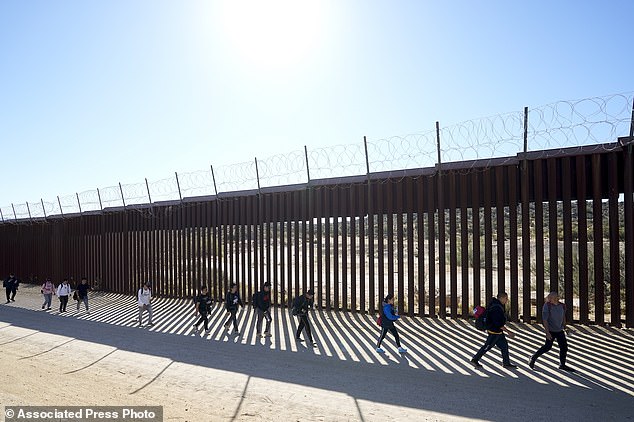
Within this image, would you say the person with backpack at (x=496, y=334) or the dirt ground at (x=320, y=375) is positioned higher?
the person with backpack at (x=496, y=334)

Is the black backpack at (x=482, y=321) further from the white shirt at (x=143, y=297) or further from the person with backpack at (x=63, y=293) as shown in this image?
the person with backpack at (x=63, y=293)

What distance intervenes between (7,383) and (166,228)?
45.7ft

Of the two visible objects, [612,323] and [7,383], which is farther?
[612,323]

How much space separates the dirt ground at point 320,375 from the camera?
287 inches

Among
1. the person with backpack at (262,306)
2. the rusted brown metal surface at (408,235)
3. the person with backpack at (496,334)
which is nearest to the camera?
the person with backpack at (496,334)

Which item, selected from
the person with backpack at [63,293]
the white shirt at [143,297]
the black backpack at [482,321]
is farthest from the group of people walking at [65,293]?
the black backpack at [482,321]

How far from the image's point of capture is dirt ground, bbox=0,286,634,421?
23.9 ft

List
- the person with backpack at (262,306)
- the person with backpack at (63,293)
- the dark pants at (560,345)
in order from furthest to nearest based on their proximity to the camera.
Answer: the person with backpack at (63,293)
the person with backpack at (262,306)
the dark pants at (560,345)

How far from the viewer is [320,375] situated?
9258mm

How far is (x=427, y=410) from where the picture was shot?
725 cm

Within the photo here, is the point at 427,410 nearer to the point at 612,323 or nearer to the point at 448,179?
the point at 612,323

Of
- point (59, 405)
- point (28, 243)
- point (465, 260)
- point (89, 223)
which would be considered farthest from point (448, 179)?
point (28, 243)

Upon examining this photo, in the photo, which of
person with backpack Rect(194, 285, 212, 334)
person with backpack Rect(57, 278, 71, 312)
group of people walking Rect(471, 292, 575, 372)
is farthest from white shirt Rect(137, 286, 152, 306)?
group of people walking Rect(471, 292, 575, 372)

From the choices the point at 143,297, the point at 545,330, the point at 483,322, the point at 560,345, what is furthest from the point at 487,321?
the point at 143,297
